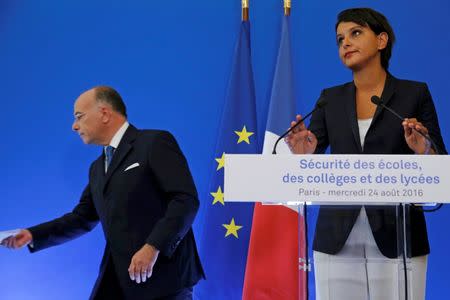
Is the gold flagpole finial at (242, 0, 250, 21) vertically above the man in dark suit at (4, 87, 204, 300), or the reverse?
the gold flagpole finial at (242, 0, 250, 21)

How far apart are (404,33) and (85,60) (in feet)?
6.13

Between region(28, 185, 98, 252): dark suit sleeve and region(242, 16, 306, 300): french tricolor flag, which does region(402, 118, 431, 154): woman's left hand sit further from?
region(28, 185, 98, 252): dark suit sleeve

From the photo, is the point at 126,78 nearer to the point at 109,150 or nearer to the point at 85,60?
the point at 85,60

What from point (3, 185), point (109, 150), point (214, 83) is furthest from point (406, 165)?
point (3, 185)

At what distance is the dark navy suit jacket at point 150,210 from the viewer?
7.48 feet

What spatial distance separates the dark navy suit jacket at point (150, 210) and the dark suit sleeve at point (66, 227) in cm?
4

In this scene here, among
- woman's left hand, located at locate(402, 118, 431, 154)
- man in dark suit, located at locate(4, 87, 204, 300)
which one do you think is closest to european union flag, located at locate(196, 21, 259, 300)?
man in dark suit, located at locate(4, 87, 204, 300)

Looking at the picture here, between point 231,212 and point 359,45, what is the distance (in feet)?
4.52

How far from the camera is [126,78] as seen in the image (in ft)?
11.5

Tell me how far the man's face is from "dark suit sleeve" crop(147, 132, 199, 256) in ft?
1.01

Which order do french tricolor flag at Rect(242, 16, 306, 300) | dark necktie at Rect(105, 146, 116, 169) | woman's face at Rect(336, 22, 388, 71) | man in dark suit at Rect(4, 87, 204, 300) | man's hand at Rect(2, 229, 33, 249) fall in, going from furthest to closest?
french tricolor flag at Rect(242, 16, 306, 300), dark necktie at Rect(105, 146, 116, 169), man's hand at Rect(2, 229, 33, 249), man in dark suit at Rect(4, 87, 204, 300), woman's face at Rect(336, 22, 388, 71)

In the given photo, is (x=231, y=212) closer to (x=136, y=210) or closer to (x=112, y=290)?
(x=136, y=210)

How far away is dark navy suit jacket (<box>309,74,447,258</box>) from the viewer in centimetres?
163

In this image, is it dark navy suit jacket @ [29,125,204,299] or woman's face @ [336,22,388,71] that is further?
dark navy suit jacket @ [29,125,204,299]
